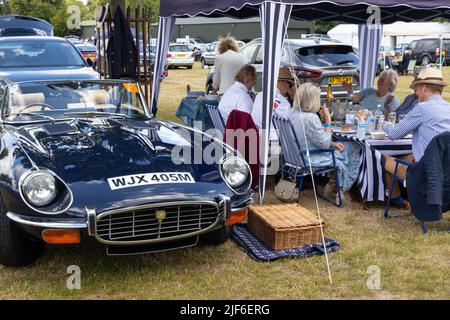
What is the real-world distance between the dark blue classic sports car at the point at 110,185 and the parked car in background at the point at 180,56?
23363mm

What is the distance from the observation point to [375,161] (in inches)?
210

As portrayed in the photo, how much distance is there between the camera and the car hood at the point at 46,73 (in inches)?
310

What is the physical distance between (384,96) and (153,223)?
4.77 meters

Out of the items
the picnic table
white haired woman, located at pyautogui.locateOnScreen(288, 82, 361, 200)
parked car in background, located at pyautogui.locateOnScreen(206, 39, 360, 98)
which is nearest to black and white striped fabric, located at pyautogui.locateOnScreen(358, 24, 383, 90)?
parked car in background, located at pyautogui.locateOnScreen(206, 39, 360, 98)

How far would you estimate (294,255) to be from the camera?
13.7 feet

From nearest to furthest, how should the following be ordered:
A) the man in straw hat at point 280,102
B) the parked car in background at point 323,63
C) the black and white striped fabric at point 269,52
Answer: the black and white striped fabric at point 269,52 → the man in straw hat at point 280,102 → the parked car in background at point 323,63

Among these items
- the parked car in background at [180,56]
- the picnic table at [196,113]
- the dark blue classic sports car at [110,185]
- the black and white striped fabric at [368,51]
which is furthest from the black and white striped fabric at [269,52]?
the parked car in background at [180,56]

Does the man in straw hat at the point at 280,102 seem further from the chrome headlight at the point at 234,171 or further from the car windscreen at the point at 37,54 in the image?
the car windscreen at the point at 37,54

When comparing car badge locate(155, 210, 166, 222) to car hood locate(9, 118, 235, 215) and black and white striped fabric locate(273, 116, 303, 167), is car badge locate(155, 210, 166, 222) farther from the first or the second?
black and white striped fabric locate(273, 116, 303, 167)

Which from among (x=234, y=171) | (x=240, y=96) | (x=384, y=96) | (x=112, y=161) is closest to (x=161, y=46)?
(x=240, y=96)

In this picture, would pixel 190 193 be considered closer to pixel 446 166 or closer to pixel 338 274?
pixel 338 274

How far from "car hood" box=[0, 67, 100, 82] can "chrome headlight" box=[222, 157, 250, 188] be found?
4819 millimetres

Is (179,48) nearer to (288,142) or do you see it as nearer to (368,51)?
(368,51)
